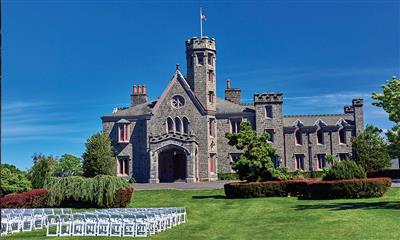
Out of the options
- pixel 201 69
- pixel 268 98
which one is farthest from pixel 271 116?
pixel 201 69

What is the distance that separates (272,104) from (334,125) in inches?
334

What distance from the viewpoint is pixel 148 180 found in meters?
51.8

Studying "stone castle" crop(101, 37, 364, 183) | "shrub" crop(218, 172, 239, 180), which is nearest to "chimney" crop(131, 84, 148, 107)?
"stone castle" crop(101, 37, 364, 183)

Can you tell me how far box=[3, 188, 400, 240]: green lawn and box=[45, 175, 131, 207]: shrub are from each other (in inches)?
118

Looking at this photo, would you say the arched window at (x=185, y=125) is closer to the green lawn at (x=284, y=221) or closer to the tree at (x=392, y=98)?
the green lawn at (x=284, y=221)

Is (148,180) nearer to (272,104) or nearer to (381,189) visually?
(272,104)

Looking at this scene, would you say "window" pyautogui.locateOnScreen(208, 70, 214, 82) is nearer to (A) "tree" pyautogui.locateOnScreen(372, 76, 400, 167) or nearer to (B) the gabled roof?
(B) the gabled roof

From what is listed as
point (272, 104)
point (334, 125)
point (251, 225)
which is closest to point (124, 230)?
point (251, 225)

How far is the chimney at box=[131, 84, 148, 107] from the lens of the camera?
59125 mm

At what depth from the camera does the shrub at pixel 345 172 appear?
2630cm

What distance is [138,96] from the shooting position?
59.1 metres

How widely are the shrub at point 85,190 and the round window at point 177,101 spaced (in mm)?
27894

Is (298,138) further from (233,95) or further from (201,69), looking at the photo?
(201,69)

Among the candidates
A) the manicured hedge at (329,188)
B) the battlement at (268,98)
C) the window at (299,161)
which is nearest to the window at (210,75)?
the battlement at (268,98)
